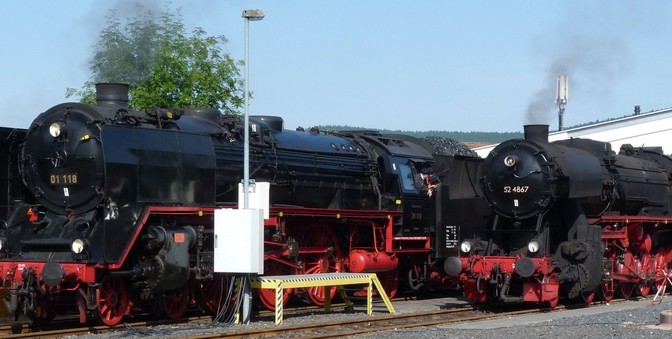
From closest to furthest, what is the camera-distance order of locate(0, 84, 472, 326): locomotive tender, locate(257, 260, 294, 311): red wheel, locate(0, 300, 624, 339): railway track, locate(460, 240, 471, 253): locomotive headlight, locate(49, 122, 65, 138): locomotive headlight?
1. locate(0, 300, 624, 339): railway track
2. locate(0, 84, 472, 326): locomotive tender
3. locate(49, 122, 65, 138): locomotive headlight
4. locate(257, 260, 294, 311): red wheel
5. locate(460, 240, 471, 253): locomotive headlight

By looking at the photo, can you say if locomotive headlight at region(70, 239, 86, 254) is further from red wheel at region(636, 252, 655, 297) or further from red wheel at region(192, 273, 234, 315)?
red wheel at region(636, 252, 655, 297)

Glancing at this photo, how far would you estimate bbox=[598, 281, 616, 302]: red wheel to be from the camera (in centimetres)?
2256

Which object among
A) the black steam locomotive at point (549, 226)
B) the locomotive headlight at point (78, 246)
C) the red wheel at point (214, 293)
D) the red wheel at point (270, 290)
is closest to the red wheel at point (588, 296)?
the black steam locomotive at point (549, 226)

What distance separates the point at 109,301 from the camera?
54.0ft

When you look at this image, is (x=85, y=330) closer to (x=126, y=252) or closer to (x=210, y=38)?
(x=126, y=252)

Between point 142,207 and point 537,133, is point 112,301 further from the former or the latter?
point 537,133

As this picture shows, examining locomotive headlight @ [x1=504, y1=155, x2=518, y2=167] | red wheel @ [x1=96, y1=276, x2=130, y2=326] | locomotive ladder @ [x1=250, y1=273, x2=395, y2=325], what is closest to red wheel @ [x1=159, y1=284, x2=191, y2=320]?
red wheel @ [x1=96, y1=276, x2=130, y2=326]

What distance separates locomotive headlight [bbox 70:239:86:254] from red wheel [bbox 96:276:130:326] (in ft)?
2.19

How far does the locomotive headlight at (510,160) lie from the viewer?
2078 cm

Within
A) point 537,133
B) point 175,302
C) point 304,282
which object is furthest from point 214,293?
point 537,133

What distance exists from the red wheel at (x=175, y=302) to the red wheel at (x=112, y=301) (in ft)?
2.73

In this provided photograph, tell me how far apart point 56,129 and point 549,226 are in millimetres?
10292

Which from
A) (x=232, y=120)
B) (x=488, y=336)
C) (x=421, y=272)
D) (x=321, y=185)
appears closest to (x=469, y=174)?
(x=421, y=272)

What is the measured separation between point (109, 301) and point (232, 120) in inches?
175
